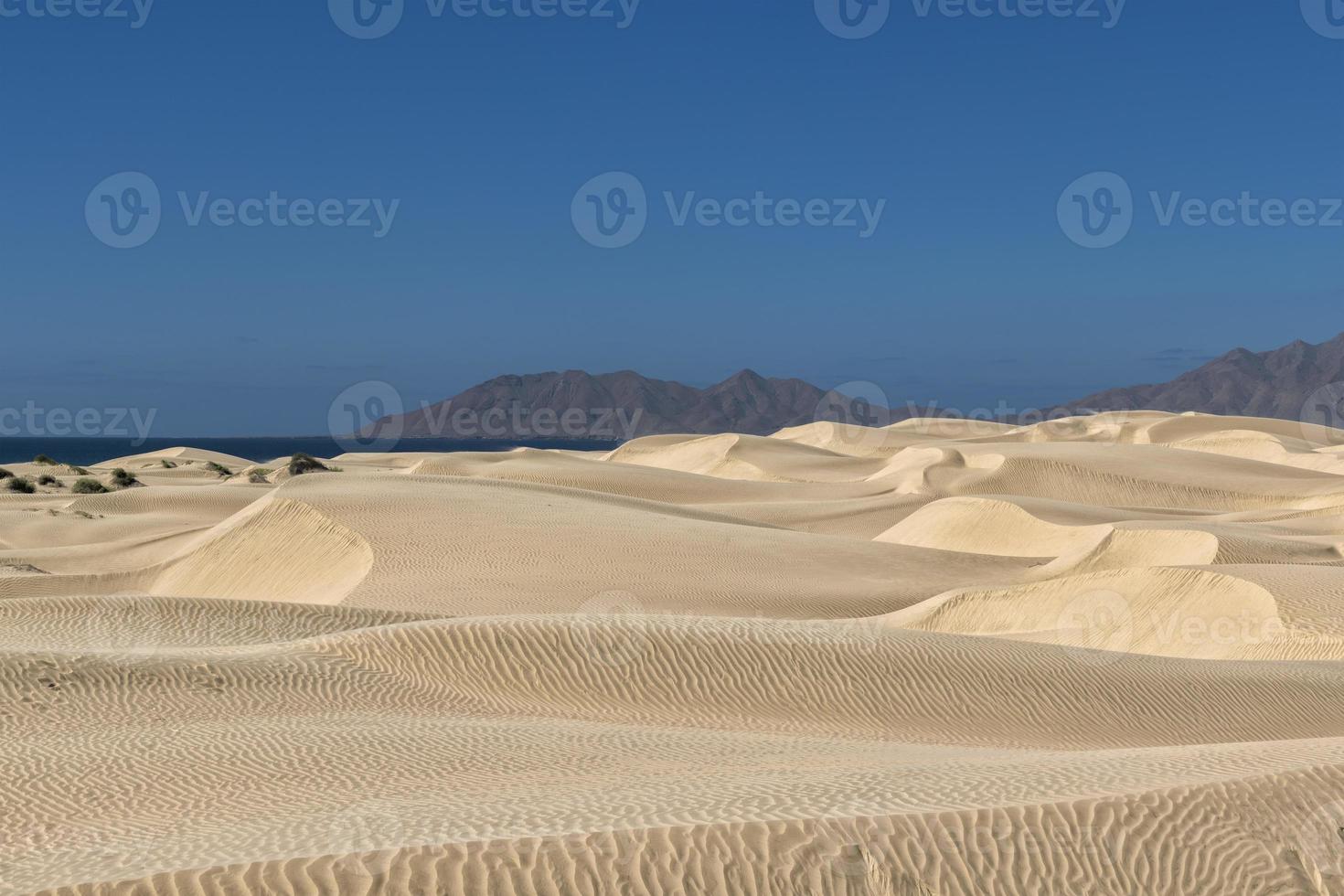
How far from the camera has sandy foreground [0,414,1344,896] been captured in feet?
18.4

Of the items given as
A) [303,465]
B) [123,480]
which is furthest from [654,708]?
[303,465]

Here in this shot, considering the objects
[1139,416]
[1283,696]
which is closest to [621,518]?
[1283,696]

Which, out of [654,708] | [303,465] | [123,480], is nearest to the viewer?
[654,708]

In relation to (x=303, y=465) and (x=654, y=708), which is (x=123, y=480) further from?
(x=654, y=708)

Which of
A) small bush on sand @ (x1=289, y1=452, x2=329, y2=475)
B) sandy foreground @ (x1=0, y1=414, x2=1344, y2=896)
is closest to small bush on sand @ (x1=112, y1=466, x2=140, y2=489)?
small bush on sand @ (x1=289, y1=452, x2=329, y2=475)

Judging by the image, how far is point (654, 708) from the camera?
35.3ft

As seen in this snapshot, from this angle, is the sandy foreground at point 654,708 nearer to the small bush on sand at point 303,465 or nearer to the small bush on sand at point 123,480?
the small bush on sand at point 123,480

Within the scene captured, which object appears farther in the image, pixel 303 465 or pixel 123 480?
pixel 303 465

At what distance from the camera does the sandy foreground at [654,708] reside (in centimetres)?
561

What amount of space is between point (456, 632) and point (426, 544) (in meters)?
11.1

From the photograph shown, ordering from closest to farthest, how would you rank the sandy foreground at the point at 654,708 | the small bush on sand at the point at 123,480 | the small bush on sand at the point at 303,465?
the sandy foreground at the point at 654,708 → the small bush on sand at the point at 123,480 → the small bush on sand at the point at 303,465

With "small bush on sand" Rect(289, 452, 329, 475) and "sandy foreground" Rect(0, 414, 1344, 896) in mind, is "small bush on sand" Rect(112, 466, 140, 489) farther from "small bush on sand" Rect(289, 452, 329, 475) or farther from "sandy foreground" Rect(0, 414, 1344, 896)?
"sandy foreground" Rect(0, 414, 1344, 896)

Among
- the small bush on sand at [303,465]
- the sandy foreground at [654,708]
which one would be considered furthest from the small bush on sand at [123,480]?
the sandy foreground at [654,708]

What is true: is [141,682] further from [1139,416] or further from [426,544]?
[1139,416]
